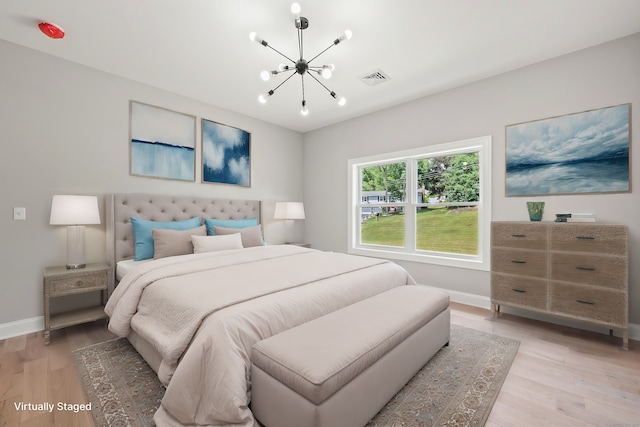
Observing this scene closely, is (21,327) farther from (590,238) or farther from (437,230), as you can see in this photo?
(590,238)

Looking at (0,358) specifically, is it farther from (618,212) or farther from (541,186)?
(618,212)

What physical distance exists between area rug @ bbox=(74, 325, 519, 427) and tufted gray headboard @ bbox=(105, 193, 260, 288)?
40.8 inches

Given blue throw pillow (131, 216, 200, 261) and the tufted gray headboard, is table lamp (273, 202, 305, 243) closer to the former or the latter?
the tufted gray headboard

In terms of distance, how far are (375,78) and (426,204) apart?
177cm

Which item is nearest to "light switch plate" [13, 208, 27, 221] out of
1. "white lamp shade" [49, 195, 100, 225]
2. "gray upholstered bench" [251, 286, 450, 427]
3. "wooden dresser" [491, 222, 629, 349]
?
"white lamp shade" [49, 195, 100, 225]

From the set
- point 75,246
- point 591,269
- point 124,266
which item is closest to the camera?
point 591,269

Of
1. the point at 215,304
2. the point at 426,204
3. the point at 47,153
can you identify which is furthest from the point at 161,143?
the point at 426,204

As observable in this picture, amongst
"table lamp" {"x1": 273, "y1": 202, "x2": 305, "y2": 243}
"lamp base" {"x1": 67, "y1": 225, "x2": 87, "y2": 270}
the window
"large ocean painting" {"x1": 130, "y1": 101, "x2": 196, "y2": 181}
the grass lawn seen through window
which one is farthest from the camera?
"table lamp" {"x1": 273, "y1": 202, "x2": 305, "y2": 243}

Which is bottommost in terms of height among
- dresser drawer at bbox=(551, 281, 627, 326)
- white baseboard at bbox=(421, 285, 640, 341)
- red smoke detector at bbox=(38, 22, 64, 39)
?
white baseboard at bbox=(421, 285, 640, 341)

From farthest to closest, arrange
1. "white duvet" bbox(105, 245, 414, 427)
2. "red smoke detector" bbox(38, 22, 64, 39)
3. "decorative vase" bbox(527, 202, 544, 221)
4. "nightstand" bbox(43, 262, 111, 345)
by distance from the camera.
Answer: "decorative vase" bbox(527, 202, 544, 221) → "nightstand" bbox(43, 262, 111, 345) → "red smoke detector" bbox(38, 22, 64, 39) → "white duvet" bbox(105, 245, 414, 427)

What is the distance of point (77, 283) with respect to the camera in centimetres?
249

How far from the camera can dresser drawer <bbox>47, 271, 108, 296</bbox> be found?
2.38m

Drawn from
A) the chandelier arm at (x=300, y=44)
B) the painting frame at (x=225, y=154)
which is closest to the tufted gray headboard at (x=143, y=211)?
the painting frame at (x=225, y=154)

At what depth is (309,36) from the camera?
2396 mm
